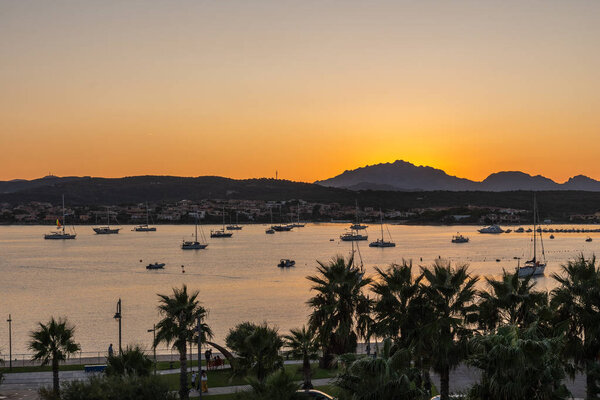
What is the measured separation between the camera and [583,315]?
68.5 ft

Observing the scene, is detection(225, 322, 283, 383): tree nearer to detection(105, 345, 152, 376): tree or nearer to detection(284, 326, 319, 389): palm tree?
detection(284, 326, 319, 389): palm tree

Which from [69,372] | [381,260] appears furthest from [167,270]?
[69,372]

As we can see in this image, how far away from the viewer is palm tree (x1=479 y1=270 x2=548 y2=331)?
68.4 ft

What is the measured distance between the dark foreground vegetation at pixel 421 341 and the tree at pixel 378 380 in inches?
0.9

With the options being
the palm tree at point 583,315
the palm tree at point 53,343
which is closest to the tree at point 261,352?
the palm tree at point 53,343

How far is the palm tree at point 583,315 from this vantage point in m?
20.8

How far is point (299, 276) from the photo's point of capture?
10381 centimetres

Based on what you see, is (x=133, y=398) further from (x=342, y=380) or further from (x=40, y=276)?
(x=40, y=276)

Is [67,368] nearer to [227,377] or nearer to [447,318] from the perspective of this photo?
[227,377]

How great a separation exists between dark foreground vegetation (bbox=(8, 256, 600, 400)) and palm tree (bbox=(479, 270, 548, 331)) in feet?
0.11

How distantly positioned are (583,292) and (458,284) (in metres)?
4.06

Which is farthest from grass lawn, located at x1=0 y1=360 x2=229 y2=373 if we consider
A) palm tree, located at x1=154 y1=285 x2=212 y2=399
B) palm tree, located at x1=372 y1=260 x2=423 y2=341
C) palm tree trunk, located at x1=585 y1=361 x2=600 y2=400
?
palm tree trunk, located at x1=585 y1=361 x2=600 y2=400

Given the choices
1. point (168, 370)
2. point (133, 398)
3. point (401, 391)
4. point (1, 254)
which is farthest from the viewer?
point (1, 254)

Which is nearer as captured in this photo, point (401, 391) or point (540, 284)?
point (401, 391)
